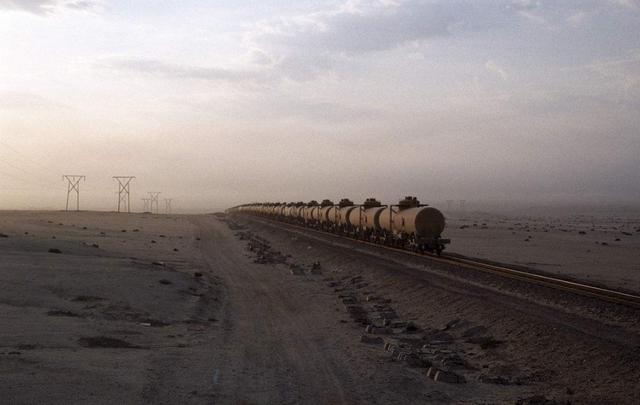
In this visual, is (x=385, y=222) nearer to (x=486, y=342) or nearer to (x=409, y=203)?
(x=409, y=203)

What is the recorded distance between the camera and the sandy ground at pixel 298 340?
10555 millimetres

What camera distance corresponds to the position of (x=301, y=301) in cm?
2303

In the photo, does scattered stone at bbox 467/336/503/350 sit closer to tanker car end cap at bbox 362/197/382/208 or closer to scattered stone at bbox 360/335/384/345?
scattered stone at bbox 360/335/384/345

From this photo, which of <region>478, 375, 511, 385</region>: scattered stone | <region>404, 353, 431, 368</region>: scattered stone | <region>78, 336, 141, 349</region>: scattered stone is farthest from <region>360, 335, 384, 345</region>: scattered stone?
<region>78, 336, 141, 349</region>: scattered stone

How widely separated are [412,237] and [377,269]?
900 cm

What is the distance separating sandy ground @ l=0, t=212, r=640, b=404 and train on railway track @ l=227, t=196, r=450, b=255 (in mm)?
9961

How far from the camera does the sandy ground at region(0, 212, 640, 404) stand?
1055 centimetres

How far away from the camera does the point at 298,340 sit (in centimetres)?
1573

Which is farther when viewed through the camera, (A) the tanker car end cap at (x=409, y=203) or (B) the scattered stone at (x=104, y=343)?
(A) the tanker car end cap at (x=409, y=203)

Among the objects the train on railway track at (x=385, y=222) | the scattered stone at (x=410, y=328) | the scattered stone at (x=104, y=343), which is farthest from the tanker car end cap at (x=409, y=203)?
the scattered stone at (x=104, y=343)

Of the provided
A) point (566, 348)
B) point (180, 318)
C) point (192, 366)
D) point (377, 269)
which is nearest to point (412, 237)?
point (377, 269)

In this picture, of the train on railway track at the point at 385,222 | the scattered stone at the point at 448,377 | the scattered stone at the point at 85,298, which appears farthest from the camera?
the train on railway track at the point at 385,222

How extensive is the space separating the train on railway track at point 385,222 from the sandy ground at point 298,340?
32.7 feet

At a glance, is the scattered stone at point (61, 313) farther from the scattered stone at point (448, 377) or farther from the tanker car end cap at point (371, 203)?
the tanker car end cap at point (371, 203)
